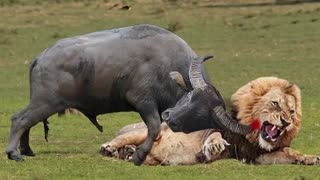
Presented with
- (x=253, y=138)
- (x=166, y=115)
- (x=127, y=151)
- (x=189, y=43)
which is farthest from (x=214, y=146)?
(x=189, y=43)

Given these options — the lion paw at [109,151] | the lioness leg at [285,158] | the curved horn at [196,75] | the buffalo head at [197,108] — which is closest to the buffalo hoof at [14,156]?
the lion paw at [109,151]

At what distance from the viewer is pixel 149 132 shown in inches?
360

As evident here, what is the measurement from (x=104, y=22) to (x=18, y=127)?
2127 centimetres

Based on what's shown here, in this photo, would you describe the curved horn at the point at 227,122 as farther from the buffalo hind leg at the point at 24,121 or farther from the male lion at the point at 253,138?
the buffalo hind leg at the point at 24,121

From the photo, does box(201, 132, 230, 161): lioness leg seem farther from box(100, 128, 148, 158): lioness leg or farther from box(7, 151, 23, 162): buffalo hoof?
box(7, 151, 23, 162): buffalo hoof

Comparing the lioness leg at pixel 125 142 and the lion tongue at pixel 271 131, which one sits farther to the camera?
the lioness leg at pixel 125 142

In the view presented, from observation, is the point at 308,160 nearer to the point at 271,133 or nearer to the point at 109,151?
the point at 271,133

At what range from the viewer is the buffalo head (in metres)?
8.86

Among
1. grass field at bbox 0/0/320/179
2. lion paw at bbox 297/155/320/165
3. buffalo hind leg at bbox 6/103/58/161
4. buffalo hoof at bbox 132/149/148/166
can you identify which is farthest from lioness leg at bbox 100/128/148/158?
lion paw at bbox 297/155/320/165

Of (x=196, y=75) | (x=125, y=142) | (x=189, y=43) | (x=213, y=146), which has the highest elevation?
(x=196, y=75)

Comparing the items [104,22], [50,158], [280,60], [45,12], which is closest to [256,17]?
[104,22]

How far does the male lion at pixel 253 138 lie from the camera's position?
30.7 ft

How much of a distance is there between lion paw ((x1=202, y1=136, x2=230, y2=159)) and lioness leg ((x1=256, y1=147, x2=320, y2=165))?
38cm

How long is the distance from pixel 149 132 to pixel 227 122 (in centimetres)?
71
